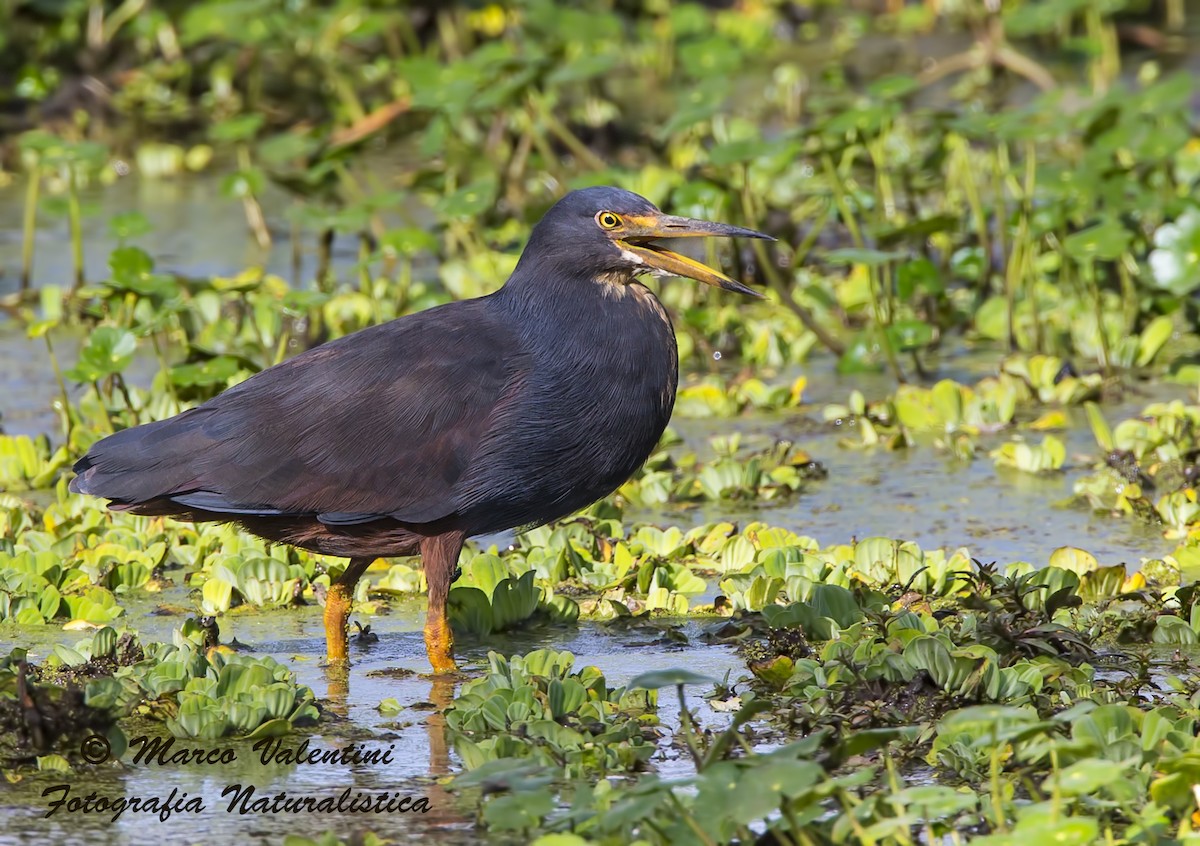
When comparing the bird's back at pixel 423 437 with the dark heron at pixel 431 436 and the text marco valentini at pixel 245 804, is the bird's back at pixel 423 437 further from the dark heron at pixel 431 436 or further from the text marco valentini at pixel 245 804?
the text marco valentini at pixel 245 804

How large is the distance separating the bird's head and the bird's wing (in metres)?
0.31

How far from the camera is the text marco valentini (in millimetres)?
4133

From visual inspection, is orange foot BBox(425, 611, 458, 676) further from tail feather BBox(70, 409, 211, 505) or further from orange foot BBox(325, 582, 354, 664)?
tail feather BBox(70, 409, 211, 505)

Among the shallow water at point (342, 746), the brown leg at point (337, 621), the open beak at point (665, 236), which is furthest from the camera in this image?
the open beak at point (665, 236)

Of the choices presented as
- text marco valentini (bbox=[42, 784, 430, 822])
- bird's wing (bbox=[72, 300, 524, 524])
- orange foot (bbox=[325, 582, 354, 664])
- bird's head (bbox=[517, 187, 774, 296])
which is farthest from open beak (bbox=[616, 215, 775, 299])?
text marco valentini (bbox=[42, 784, 430, 822])

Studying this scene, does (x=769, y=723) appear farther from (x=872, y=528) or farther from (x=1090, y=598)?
(x=872, y=528)

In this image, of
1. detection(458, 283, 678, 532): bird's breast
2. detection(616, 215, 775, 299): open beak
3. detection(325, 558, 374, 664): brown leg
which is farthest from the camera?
detection(616, 215, 775, 299): open beak

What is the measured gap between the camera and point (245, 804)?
13.7ft

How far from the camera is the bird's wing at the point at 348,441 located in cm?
504

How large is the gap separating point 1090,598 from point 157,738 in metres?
2.79

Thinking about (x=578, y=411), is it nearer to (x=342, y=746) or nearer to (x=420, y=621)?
(x=420, y=621)

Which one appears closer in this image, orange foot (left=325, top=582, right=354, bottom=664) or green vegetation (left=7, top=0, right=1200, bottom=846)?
green vegetation (left=7, top=0, right=1200, bottom=846)

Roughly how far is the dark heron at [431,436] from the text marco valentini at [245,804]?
932 mm

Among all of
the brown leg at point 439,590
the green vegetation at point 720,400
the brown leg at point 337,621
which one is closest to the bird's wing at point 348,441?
the brown leg at point 439,590
